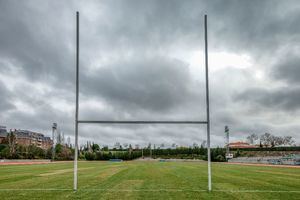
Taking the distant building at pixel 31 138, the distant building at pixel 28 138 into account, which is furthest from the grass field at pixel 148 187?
the distant building at pixel 31 138

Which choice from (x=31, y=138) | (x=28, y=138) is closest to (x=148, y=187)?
(x=28, y=138)

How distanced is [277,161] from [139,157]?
41.6 meters

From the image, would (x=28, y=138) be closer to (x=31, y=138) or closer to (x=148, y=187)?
(x=31, y=138)

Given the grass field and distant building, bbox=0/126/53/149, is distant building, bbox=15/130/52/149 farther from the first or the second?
Answer: the grass field

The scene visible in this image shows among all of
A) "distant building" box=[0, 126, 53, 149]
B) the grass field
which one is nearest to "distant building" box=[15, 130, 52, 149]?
"distant building" box=[0, 126, 53, 149]

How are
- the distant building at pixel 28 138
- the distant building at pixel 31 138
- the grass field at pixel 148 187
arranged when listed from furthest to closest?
the distant building at pixel 31 138 < the distant building at pixel 28 138 < the grass field at pixel 148 187

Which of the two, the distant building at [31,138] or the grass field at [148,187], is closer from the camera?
the grass field at [148,187]

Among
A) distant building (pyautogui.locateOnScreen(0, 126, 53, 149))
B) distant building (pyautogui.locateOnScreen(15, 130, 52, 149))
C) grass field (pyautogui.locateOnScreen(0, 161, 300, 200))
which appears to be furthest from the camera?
distant building (pyautogui.locateOnScreen(15, 130, 52, 149))

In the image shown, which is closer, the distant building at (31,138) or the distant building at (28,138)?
the distant building at (28,138)

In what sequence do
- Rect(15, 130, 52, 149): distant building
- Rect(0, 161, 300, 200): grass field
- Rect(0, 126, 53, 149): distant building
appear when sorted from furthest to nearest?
Rect(15, 130, 52, 149): distant building < Rect(0, 126, 53, 149): distant building < Rect(0, 161, 300, 200): grass field

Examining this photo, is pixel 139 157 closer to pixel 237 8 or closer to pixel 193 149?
pixel 193 149

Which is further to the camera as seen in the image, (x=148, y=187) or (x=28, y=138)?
(x=28, y=138)

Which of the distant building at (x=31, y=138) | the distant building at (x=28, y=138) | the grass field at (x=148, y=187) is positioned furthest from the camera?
the distant building at (x=31, y=138)

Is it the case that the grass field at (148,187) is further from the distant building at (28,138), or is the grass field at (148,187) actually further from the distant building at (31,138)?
the distant building at (31,138)
